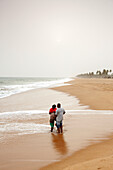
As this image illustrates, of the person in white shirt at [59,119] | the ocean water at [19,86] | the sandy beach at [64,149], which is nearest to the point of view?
the sandy beach at [64,149]

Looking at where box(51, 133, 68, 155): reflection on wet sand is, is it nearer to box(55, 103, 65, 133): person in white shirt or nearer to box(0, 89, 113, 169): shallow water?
box(0, 89, 113, 169): shallow water

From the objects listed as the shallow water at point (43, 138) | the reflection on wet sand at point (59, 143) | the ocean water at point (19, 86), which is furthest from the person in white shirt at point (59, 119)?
the ocean water at point (19, 86)

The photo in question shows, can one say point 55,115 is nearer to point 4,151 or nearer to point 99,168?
point 4,151

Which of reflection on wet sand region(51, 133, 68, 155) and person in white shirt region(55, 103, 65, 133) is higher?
person in white shirt region(55, 103, 65, 133)

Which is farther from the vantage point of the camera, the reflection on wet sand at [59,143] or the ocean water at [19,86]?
the ocean water at [19,86]

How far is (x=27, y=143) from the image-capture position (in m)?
5.66

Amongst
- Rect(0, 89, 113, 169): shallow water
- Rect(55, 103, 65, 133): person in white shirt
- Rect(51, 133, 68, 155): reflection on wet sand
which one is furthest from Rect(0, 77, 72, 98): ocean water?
Rect(51, 133, 68, 155): reflection on wet sand

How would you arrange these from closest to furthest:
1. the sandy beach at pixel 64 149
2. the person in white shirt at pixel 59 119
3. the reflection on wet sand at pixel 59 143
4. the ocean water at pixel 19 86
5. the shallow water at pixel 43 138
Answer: the sandy beach at pixel 64 149 < the shallow water at pixel 43 138 < the reflection on wet sand at pixel 59 143 < the person in white shirt at pixel 59 119 < the ocean water at pixel 19 86

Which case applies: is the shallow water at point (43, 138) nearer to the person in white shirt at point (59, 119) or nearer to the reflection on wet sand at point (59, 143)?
the reflection on wet sand at point (59, 143)

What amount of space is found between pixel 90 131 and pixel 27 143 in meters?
2.70

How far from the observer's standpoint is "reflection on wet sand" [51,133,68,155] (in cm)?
499

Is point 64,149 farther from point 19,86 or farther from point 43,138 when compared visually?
point 19,86

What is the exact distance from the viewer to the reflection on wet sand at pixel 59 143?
4992mm

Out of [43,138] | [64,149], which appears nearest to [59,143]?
[64,149]
